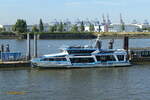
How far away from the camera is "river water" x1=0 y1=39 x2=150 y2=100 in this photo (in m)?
27.1

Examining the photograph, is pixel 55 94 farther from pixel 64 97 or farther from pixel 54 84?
pixel 54 84

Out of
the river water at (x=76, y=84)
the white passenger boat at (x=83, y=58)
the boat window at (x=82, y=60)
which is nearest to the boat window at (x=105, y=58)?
the white passenger boat at (x=83, y=58)

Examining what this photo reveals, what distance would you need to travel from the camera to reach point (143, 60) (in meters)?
46.2

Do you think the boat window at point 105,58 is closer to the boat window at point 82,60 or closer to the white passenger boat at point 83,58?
the white passenger boat at point 83,58

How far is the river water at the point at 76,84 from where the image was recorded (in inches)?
1067

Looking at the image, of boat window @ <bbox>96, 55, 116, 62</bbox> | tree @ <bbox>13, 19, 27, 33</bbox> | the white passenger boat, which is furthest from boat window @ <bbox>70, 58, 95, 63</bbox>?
tree @ <bbox>13, 19, 27, 33</bbox>

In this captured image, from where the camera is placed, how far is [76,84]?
31547mm

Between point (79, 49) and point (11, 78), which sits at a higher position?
point (79, 49)

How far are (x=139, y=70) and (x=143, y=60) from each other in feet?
21.4

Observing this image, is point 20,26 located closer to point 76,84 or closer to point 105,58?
point 105,58

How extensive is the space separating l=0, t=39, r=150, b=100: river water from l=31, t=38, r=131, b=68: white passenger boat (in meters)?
0.79

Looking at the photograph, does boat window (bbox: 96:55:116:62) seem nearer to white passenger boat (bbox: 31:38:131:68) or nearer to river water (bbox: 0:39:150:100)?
white passenger boat (bbox: 31:38:131:68)

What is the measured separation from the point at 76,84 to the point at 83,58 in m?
9.09

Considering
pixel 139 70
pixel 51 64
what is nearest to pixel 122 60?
pixel 139 70
